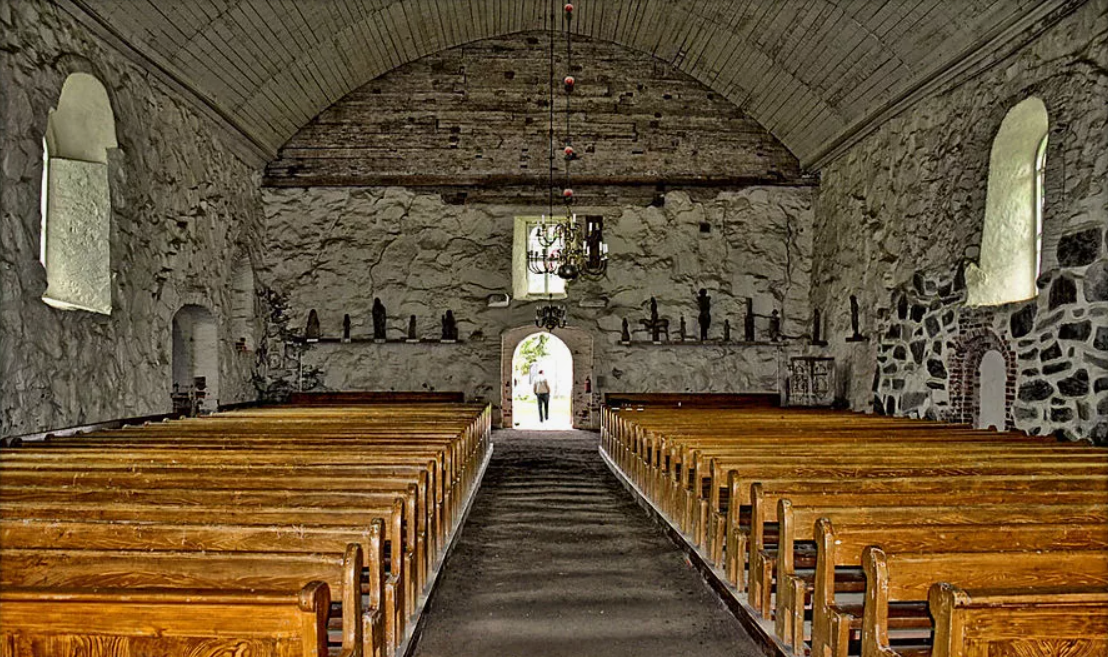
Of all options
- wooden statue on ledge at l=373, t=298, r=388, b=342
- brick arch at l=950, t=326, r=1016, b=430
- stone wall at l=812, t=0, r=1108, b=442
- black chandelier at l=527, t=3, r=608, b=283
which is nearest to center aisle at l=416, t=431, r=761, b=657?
black chandelier at l=527, t=3, r=608, b=283

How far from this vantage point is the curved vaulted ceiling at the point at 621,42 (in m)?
8.08

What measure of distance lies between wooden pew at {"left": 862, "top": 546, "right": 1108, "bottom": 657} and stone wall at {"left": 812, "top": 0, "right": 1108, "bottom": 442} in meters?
4.81

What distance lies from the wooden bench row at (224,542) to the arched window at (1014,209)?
6.09 meters

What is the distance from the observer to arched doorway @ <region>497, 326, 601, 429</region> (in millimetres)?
13078

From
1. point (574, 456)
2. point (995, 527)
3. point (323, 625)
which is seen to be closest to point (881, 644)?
point (995, 527)

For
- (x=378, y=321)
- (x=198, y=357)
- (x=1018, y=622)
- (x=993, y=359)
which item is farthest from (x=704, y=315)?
(x=1018, y=622)

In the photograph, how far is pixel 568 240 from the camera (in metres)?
9.08

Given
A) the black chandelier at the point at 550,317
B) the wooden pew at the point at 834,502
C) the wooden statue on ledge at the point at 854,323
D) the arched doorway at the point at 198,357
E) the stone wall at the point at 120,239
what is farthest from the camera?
the black chandelier at the point at 550,317

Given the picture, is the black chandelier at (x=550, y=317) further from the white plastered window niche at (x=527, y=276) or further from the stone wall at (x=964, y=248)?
the stone wall at (x=964, y=248)

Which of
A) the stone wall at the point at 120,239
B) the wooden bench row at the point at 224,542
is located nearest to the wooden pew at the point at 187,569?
the wooden bench row at the point at 224,542

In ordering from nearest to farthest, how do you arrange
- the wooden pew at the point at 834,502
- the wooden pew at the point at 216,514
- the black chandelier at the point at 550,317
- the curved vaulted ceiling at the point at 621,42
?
the wooden pew at the point at 216,514
the wooden pew at the point at 834,502
the curved vaulted ceiling at the point at 621,42
the black chandelier at the point at 550,317

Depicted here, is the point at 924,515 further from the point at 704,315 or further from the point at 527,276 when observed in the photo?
the point at 527,276

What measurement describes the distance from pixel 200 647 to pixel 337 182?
11817 millimetres

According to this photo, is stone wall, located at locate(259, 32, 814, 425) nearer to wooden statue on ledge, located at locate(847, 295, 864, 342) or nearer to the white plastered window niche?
the white plastered window niche
